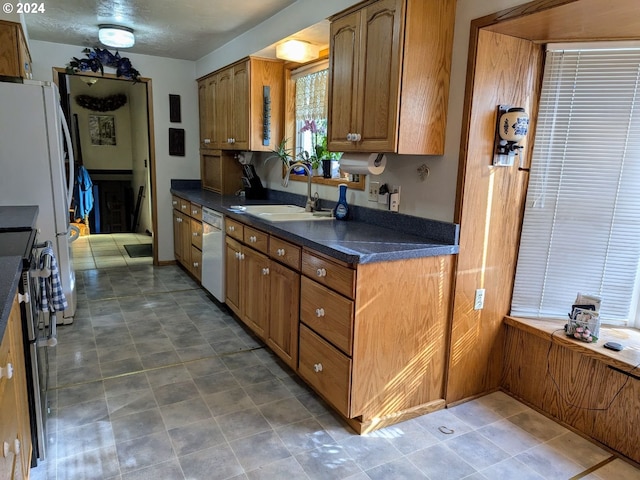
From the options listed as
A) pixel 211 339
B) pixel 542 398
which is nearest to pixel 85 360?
pixel 211 339

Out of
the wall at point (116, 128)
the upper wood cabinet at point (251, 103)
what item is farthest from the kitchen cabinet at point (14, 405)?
the wall at point (116, 128)

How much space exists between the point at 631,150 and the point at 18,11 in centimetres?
388

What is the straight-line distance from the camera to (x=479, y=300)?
2316 millimetres

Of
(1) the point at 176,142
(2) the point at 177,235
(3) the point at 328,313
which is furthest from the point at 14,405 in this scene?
(1) the point at 176,142

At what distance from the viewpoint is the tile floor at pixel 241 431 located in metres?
1.84

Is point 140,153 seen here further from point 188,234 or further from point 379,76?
point 379,76

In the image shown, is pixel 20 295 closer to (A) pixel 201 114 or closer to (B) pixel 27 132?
(B) pixel 27 132

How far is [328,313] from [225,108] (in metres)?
2.86

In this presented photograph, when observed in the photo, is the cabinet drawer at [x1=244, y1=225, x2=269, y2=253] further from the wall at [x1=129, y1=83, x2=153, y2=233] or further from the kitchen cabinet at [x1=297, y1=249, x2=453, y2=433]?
the wall at [x1=129, y1=83, x2=153, y2=233]

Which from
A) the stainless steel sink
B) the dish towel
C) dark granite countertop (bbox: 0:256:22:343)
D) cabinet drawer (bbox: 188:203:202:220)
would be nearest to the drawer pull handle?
dark granite countertop (bbox: 0:256:22:343)

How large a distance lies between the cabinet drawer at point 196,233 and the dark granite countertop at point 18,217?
1358mm

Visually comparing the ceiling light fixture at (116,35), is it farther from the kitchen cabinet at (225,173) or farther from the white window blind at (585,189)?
the white window blind at (585,189)

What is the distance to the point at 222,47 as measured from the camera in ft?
14.0

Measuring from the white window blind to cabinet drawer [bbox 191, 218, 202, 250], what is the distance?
9.01 ft
